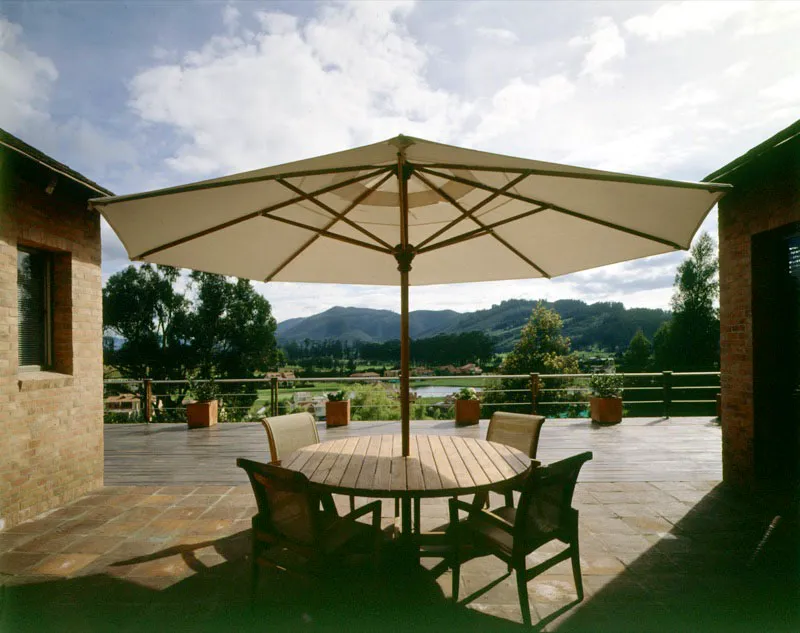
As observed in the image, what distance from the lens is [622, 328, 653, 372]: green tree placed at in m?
40.5

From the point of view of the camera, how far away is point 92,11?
10.1 feet

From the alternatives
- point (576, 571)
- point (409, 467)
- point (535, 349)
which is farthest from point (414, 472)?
point (535, 349)

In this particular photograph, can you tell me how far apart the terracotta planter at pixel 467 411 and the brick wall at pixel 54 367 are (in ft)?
16.8

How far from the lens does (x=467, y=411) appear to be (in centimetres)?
747

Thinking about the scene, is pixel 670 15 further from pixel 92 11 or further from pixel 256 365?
pixel 256 365

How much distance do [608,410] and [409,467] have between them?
6185 millimetres

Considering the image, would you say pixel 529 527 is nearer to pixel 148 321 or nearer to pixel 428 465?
pixel 428 465

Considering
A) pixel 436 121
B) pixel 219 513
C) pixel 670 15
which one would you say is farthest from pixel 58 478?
pixel 670 15

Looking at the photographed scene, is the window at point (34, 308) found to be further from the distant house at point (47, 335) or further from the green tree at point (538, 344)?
the green tree at point (538, 344)

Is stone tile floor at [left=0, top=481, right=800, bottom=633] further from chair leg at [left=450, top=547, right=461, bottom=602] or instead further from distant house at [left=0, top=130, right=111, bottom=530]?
distant house at [left=0, top=130, right=111, bottom=530]

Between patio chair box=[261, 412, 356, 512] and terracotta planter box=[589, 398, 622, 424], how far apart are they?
5.66 meters

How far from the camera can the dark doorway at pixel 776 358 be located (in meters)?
3.98

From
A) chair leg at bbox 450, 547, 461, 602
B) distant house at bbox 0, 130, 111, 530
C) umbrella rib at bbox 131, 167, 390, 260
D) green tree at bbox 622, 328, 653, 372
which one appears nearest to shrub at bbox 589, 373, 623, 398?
chair leg at bbox 450, 547, 461, 602

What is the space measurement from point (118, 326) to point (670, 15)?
88.7ft
